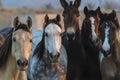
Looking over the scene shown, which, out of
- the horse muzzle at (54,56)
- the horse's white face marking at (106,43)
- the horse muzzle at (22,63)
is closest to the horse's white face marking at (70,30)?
the horse's white face marking at (106,43)

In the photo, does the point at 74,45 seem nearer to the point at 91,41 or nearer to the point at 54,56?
the point at 91,41

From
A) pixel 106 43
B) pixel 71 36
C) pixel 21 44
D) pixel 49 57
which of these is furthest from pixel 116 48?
pixel 21 44

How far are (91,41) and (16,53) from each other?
170 centimetres

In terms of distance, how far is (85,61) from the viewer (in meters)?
8.10

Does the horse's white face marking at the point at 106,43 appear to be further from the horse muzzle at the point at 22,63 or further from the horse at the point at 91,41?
the horse muzzle at the point at 22,63

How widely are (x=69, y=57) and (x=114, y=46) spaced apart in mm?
903

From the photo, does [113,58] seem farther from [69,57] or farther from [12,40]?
[12,40]

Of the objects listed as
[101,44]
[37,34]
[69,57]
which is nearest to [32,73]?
[69,57]

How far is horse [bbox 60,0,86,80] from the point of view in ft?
25.6

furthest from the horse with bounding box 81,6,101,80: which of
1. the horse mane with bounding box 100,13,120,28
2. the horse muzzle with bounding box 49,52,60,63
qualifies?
the horse muzzle with bounding box 49,52,60,63

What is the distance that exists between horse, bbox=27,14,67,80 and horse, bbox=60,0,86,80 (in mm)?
234

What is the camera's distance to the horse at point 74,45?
7797mm

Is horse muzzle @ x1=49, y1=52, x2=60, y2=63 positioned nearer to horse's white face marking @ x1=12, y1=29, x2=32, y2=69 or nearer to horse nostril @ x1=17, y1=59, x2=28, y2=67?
horse's white face marking @ x1=12, y1=29, x2=32, y2=69

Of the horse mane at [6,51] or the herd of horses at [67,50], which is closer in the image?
the herd of horses at [67,50]
